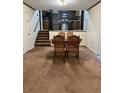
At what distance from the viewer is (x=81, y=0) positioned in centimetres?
716

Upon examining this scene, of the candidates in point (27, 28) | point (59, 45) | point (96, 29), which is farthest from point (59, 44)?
point (27, 28)

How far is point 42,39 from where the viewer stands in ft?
37.1

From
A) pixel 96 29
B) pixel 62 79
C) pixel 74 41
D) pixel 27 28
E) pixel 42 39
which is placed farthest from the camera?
pixel 42 39

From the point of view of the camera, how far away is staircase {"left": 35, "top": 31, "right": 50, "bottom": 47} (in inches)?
429

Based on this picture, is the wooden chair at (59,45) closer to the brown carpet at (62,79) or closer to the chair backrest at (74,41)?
the chair backrest at (74,41)

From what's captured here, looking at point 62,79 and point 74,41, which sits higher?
point 74,41

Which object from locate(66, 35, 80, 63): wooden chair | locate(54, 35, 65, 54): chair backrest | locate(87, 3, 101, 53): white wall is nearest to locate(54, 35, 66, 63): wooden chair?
locate(54, 35, 65, 54): chair backrest

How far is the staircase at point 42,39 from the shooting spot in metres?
10.9

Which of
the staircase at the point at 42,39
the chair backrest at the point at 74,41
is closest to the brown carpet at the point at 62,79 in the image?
the chair backrest at the point at 74,41

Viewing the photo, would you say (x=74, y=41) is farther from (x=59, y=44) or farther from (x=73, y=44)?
(x=59, y=44)
